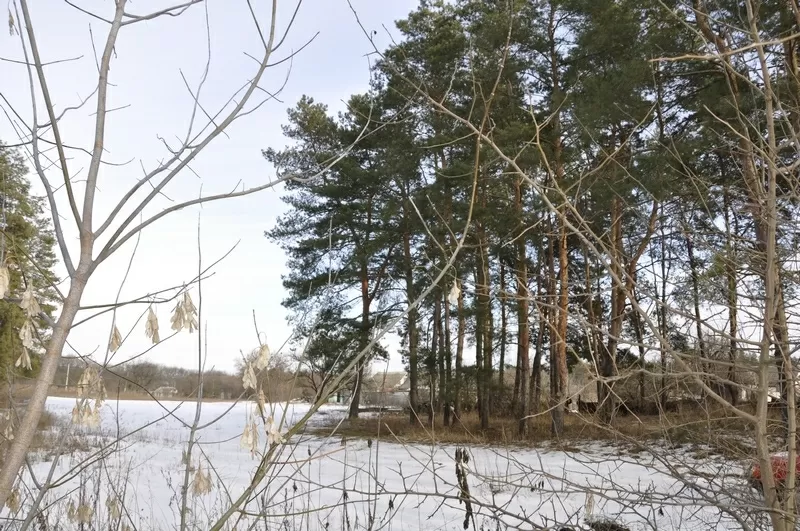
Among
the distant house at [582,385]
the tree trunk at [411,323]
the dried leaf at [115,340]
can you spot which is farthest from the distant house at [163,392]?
the tree trunk at [411,323]

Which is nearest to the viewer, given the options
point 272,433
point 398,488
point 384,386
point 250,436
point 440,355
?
point 272,433

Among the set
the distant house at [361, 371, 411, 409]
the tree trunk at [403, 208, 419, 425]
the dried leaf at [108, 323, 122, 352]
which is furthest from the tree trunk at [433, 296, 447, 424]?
the dried leaf at [108, 323, 122, 352]

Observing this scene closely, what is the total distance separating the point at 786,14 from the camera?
7.69 metres

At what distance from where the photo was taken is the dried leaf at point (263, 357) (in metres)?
1.25

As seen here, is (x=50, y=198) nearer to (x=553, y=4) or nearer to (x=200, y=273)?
(x=200, y=273)

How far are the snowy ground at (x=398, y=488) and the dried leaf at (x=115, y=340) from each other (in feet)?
1.20

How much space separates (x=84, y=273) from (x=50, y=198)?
6.0 inches

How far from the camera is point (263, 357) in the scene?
4.14 ft

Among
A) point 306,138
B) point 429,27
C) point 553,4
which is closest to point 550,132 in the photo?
point 553,4

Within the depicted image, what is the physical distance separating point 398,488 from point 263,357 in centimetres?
630

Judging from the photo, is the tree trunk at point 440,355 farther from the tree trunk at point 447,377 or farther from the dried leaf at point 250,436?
the dried leaf at point 250,436

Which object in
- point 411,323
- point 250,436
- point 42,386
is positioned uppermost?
point 411,323

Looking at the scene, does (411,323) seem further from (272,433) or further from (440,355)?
(272,433)

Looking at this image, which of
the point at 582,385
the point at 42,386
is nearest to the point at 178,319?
the point at 42,386
